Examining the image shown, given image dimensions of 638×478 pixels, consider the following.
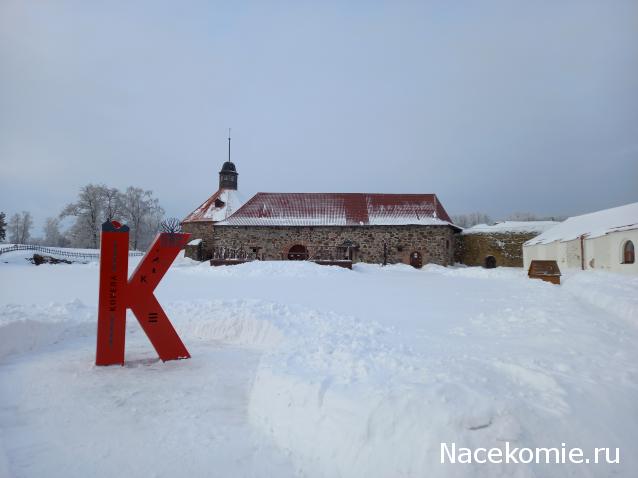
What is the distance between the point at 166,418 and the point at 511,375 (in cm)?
358

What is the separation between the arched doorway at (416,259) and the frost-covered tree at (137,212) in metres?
34.5

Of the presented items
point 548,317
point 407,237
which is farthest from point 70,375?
point 407,237

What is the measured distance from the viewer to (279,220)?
28219 millimetres

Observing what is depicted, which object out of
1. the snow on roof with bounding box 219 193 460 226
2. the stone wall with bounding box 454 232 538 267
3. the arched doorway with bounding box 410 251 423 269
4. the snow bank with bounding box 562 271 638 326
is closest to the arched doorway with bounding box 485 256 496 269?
the stone wall with bounding box 454 232 538 267

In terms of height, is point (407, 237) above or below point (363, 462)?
above

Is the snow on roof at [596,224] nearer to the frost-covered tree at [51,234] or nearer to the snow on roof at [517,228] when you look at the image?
the snow on roof at [517,228]

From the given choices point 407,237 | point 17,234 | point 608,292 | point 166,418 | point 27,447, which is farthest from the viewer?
point 17,234

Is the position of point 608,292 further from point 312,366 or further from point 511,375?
point 312,366

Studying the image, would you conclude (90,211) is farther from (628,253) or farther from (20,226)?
(628,253)

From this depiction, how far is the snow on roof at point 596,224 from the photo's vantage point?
1784cm

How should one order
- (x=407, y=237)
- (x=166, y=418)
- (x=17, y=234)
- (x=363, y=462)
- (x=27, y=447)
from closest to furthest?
(x=363, y=462)
(x=27, y=447)
(x=166, y=418)
(x=407, y=237)
(x=17, y=234)

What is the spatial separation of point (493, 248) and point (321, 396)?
30.4 metres

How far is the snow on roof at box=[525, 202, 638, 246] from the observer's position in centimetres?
1784

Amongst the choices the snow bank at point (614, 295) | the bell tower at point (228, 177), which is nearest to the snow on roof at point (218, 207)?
the bell tower at point (228, 177)
